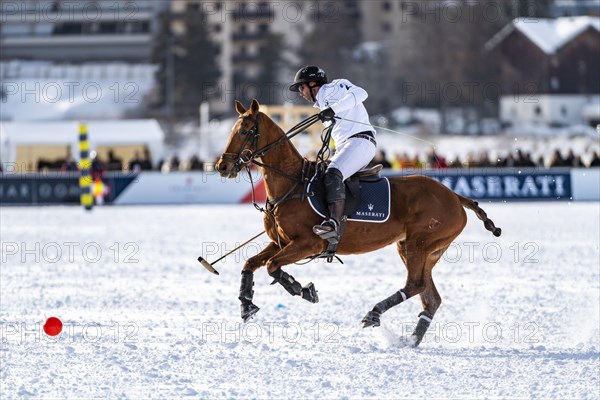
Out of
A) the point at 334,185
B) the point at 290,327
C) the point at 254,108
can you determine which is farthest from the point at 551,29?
the point at 254,108

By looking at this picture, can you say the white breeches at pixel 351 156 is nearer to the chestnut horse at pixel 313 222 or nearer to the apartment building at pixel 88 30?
the chestnut horse at pixel 313 222

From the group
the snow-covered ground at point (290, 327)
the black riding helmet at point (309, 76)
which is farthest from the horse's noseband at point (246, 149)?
the snow-covered ground at point (290, 327)

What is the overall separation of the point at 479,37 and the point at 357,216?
66.2 m

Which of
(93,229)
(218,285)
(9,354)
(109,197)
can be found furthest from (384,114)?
(9,354)

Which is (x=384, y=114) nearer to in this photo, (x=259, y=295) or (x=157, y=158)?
(x=157, y=158)

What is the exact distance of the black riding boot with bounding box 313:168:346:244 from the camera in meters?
9.46

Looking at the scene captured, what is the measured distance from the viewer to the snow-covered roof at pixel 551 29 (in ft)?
209

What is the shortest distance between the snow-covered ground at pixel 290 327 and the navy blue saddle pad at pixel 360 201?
107 cm

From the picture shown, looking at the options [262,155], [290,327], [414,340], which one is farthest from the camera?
[290,327]

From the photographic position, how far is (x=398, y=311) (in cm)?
1161

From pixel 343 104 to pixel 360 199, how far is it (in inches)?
34.2

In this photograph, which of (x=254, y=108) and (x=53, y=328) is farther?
(x=53, y=328)

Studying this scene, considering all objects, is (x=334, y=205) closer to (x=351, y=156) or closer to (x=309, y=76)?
(x=351, y=156)

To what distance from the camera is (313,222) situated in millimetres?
9609
